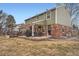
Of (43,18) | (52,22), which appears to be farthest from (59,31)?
(43,18)

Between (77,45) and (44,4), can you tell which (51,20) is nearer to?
(44,4)

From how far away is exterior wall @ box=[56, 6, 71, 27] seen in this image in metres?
3.59

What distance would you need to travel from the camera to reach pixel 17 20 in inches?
141

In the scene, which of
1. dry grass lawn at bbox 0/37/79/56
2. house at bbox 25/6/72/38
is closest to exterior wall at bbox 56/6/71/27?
house at bbox 25/6/72/38

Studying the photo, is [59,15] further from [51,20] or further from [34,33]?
[34,33]

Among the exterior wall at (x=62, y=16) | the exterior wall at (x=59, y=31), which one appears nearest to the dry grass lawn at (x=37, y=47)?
the exterior wall at (x=59, y=31)

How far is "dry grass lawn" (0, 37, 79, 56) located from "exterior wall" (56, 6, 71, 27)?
26 cm

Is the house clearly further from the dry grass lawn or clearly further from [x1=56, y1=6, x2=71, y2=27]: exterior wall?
the dry grass lawn

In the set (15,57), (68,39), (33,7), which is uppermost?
(33,7)

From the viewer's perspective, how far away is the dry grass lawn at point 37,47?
3.56 m

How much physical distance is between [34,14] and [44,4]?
203mm

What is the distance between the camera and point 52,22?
3.61 meters

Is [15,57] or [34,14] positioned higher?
[34,14]

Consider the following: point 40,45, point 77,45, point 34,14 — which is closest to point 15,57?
point 40,45
